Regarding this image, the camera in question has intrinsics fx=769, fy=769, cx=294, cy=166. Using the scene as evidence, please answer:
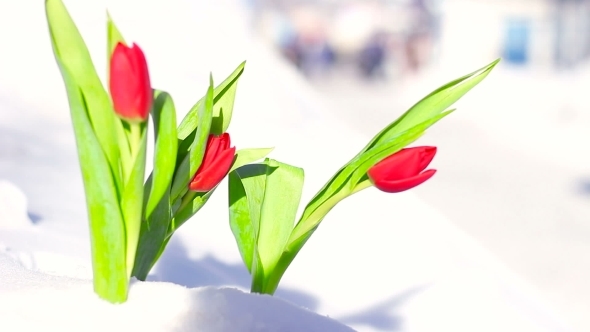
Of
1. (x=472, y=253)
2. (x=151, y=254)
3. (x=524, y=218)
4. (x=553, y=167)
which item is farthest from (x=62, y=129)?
(x=553, y=167)

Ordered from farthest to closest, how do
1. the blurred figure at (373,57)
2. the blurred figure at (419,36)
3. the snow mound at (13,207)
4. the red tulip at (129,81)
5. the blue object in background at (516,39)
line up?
the blurred figure at (419,36), the blurred figure at (373,57), the blue object in background at (516,39), the snow mound at (13,207), the red tulip at (129,81)

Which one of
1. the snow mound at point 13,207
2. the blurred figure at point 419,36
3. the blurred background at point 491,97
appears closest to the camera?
the snow mound at point 13,207

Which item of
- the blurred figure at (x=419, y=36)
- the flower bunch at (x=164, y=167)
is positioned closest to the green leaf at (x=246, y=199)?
the flower bunch at (x=164, y=167)

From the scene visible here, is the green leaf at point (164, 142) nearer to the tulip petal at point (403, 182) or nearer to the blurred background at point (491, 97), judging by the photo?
the tulip petal at point (403, 182)

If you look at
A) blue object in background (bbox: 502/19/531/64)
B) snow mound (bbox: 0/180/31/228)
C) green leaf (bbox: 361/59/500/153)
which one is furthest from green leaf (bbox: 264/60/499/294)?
blue object in background (bbox: 502/19/531/64)

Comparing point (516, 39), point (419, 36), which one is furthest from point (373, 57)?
point (516, 39)

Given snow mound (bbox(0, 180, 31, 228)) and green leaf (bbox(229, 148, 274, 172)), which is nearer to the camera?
green leaf (bbox(229, 148, 274, 172))

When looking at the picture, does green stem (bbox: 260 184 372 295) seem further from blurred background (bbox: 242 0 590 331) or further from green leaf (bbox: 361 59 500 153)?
blurred background (bbox: 242 0 590 331)
